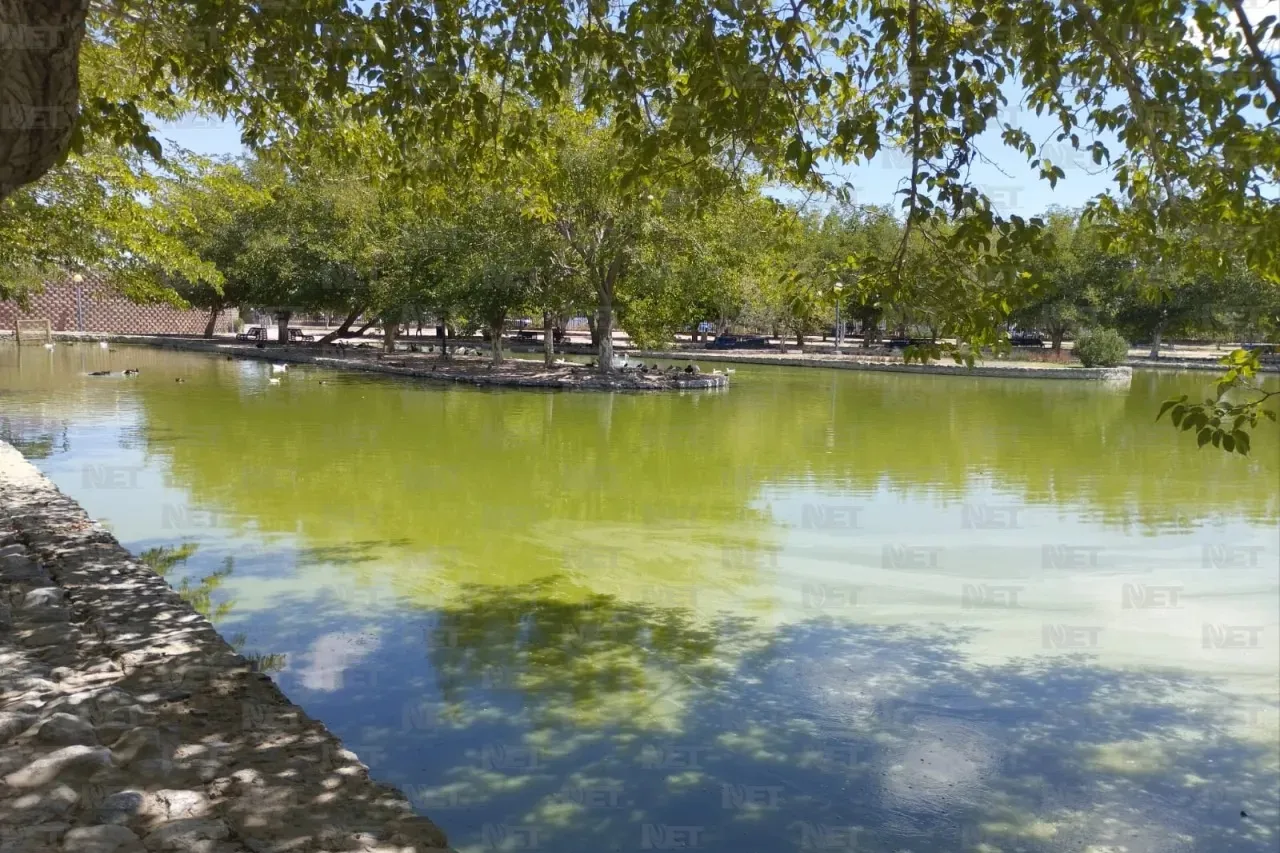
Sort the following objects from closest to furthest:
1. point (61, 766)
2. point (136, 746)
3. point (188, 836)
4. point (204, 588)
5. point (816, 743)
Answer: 1. point (188, 836)
2. point (61, 766)
3. point (136, 746)
4. point (816, 743)
5. point (204, 588)

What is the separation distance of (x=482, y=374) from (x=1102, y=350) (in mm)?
21489

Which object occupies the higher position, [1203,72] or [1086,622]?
[1203,72]

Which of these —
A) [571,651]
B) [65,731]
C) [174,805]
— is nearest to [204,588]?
[571,651]

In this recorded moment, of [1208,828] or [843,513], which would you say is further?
[843,513]

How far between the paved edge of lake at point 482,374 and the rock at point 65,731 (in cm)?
2167

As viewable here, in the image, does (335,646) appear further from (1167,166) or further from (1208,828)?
(1167,166)

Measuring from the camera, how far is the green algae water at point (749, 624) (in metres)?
4.45

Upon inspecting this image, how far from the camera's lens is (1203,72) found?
4391 mm

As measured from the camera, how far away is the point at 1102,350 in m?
34.2

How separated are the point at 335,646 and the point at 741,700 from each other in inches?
101

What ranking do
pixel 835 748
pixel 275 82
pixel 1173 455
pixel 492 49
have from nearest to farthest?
pixel 835 748 → pixel 275 82 → pixel 492 49 → pixel 1173 455

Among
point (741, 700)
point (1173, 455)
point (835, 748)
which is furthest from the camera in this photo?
point (1173, 455)

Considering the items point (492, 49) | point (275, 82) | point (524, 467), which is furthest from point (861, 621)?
point (524, 467)

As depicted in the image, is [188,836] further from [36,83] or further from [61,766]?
[36,83]
